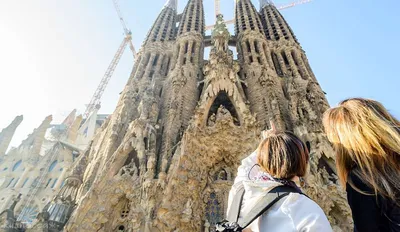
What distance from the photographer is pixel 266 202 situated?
144 cm

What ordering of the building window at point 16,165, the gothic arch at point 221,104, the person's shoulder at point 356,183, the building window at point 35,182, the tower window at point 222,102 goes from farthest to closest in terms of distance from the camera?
the building window at point 16,165, the building window at point 35,182, the tower window at point 222,102, the gothic arch at point 221,104, the person's shoulder at point 356,183

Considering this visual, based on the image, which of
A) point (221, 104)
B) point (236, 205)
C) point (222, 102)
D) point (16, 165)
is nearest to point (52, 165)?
point (16, 165)

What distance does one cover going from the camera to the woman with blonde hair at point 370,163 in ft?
3.87

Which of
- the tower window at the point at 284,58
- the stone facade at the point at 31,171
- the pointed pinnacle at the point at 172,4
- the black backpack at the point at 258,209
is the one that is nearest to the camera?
the black backpack at the point at 258,209

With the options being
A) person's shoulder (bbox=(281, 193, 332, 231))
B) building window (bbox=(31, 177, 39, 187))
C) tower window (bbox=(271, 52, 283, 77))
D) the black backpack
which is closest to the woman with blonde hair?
person's shoulder (bbox=(281, 193, 332, 231))

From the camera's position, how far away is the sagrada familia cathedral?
9.44m

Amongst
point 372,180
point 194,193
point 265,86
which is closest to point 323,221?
point 372,180

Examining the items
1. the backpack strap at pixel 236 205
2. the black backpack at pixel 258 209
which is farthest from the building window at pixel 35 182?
the black backpack at pixel 258 209

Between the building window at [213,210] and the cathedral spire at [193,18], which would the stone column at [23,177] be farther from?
the building window at [213,210]

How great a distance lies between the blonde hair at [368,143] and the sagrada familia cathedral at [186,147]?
8185mm

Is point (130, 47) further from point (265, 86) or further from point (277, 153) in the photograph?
point (277, 153)

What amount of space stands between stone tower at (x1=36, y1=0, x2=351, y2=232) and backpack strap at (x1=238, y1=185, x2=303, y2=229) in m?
7.89

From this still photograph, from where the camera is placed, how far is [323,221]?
1.27 metres

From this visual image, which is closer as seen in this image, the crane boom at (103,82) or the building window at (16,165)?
the building window at (16,165)
